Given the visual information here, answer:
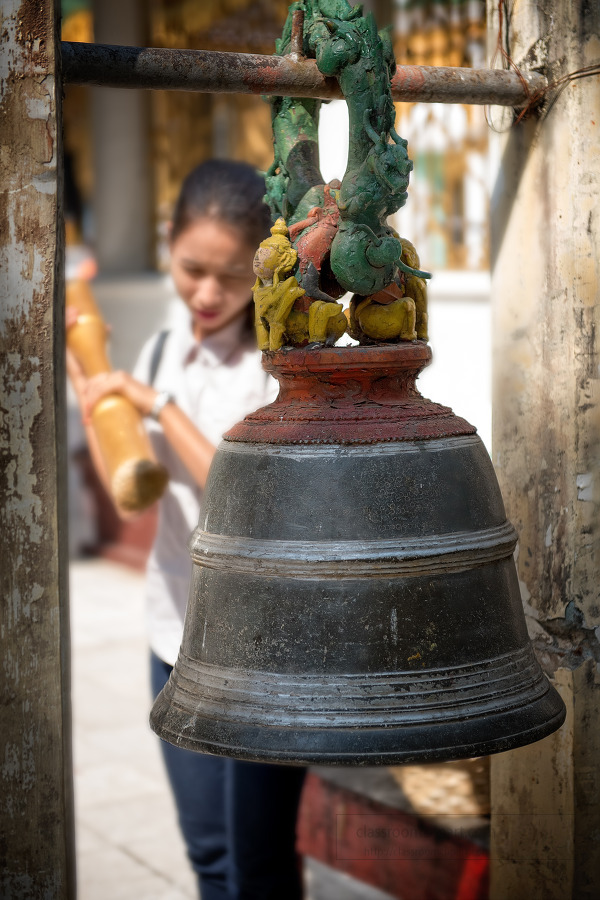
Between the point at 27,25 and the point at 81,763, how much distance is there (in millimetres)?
3369

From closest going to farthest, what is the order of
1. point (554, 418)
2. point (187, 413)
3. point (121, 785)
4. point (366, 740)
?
point (366, 740)
point (554, 418)
point (187, 413)
point (121, 785)

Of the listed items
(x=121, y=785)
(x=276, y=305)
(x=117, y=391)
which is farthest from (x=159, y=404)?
(x=121, y=785)

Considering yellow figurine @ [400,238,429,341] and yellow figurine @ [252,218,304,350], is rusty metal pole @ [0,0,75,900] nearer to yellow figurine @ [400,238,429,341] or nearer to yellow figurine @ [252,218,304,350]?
yellow figurine @ [252,218,304,350]

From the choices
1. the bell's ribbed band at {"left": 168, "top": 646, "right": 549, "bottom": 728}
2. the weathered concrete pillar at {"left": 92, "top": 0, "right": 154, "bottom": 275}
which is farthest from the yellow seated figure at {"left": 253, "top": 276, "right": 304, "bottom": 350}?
the weathered concrete pillar at {"left": 92, "top": 0, "right": 154, "bottom": 275}

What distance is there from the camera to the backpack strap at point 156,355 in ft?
7.50

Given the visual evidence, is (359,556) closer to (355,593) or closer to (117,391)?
(355,593)

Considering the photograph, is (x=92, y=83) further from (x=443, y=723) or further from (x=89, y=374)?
(x=89, y=374)

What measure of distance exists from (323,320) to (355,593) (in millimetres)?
280

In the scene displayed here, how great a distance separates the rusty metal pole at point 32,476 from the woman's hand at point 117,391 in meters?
0.89

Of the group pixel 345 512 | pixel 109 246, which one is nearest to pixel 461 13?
pixel 109 246

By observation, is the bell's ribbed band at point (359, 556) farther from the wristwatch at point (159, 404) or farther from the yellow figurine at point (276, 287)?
the wristwatch at point (159, 404)

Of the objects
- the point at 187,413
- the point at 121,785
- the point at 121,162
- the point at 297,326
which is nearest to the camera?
the point at 297,326

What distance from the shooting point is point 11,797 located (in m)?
1.18

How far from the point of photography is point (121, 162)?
19.2 ft
